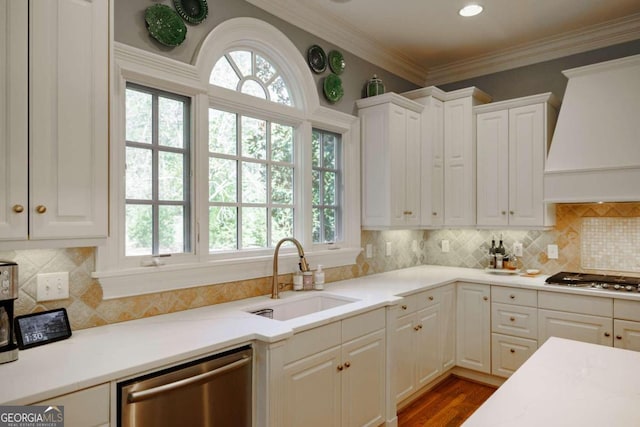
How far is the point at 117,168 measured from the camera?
6.42 ft

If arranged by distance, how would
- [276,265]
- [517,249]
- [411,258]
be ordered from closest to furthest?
1. [276,265]
2. [517,249]
3. [411,258]

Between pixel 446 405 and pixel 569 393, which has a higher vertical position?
pixel 569 393

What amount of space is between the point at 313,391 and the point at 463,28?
295cm

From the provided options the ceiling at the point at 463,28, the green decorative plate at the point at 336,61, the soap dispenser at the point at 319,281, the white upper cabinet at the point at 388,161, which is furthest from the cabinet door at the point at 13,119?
the white upper cabinet at the point at 388,161

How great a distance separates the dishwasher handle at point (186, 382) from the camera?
139 centimetres

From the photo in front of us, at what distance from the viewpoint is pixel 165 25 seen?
213 cm

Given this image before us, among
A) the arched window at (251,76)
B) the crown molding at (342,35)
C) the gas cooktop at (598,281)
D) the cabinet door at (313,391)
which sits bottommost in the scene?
the cabinet door at (313,391)

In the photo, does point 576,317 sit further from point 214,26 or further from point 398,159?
point 214,26

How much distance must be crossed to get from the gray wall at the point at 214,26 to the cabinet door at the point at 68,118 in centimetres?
38

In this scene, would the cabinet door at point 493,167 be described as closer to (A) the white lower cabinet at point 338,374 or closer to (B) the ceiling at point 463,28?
(B) the ceiling at point 463,28

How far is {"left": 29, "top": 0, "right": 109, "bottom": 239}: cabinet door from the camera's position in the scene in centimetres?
146

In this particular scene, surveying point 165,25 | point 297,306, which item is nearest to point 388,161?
point 297,306

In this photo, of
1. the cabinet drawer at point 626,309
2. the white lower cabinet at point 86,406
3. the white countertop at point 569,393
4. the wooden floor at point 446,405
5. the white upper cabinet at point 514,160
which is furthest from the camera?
the white upper cabinet at point 514,160

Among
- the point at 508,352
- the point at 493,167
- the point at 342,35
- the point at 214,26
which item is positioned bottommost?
the point at 508,352
